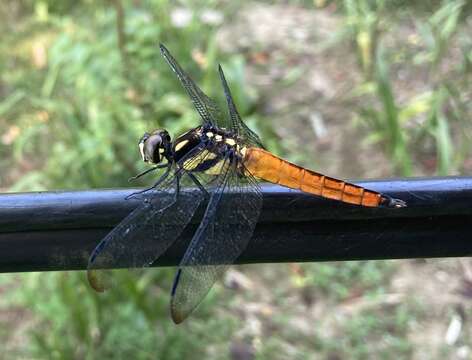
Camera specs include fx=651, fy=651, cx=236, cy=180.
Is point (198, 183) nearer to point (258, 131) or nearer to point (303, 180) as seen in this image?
point (303, 180)

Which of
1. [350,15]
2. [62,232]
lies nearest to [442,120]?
[350,15]

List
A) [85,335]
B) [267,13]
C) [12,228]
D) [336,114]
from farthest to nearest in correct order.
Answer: [267,13] < [336,114] < [85,335] < [12,228]

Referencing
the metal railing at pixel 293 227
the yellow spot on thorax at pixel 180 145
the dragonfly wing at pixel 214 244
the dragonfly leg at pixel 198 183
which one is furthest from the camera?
the yellow spot on thorax at pixel 180 145

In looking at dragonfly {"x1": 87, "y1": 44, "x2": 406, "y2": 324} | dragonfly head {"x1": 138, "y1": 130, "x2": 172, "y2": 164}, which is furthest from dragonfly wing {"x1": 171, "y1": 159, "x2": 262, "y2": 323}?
dragonfly head {"x1": 138, "y1": 130, "x2": 172, "y2": 164}

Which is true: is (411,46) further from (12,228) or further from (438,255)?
(12,228)

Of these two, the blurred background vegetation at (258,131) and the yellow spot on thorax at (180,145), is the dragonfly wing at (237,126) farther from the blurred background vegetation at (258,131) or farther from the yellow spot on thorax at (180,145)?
the blurred background vegetation at (258,131)

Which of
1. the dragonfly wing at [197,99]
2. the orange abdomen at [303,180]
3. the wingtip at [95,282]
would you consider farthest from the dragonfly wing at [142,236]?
the dragonfly wing at [197,99]
